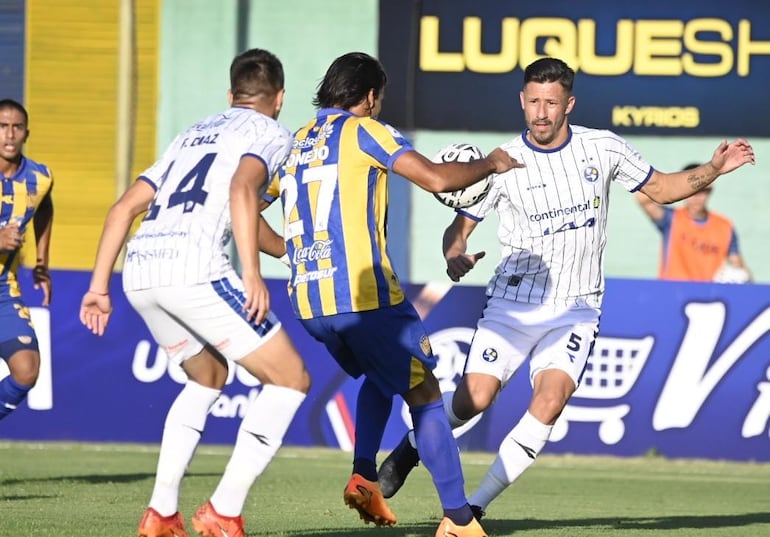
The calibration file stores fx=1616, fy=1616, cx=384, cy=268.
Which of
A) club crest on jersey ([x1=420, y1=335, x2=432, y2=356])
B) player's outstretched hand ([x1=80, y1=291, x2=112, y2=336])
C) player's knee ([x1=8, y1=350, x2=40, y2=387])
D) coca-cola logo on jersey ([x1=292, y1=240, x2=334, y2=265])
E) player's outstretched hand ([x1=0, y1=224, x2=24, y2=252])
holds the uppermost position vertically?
coca-cola logo on jersey ([x1=292, y1=240, x2=334, y2=265])

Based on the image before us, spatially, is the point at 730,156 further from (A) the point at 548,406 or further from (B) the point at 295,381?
(B) the point at 295,381

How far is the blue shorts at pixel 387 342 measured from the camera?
22.7ft

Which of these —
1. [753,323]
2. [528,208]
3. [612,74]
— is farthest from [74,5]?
[528,208]

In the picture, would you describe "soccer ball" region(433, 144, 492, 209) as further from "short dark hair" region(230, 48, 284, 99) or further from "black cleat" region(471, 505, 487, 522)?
"black cleat" region(471, 505, 487, 522)

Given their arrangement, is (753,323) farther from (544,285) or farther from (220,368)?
(220,368)

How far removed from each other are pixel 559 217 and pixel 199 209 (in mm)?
2255

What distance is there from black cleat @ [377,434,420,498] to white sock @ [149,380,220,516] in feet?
4.67

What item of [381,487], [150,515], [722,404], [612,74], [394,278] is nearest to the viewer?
[150,515]

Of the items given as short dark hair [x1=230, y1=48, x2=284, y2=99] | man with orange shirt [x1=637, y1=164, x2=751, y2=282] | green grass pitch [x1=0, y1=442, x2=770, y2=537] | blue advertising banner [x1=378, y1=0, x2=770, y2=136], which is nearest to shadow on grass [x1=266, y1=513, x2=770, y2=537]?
green grass pitch [x1=0, y1=442, x2=770, y2=537]

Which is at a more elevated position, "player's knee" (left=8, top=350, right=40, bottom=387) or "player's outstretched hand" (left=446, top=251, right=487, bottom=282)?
"player's outstretched hand" (left=446, top=251, right=487, bottom=282)

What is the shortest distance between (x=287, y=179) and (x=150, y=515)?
1581 millimetres

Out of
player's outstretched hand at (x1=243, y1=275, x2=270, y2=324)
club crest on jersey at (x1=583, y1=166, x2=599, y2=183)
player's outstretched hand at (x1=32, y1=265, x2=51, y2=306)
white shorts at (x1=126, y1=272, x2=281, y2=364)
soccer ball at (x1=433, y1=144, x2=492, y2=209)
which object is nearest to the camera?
player's outstretched hand at (x1=243, y1=275, x2=270, y2=324)

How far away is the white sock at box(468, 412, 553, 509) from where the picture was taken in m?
7.75

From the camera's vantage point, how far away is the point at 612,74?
64.2 ft
